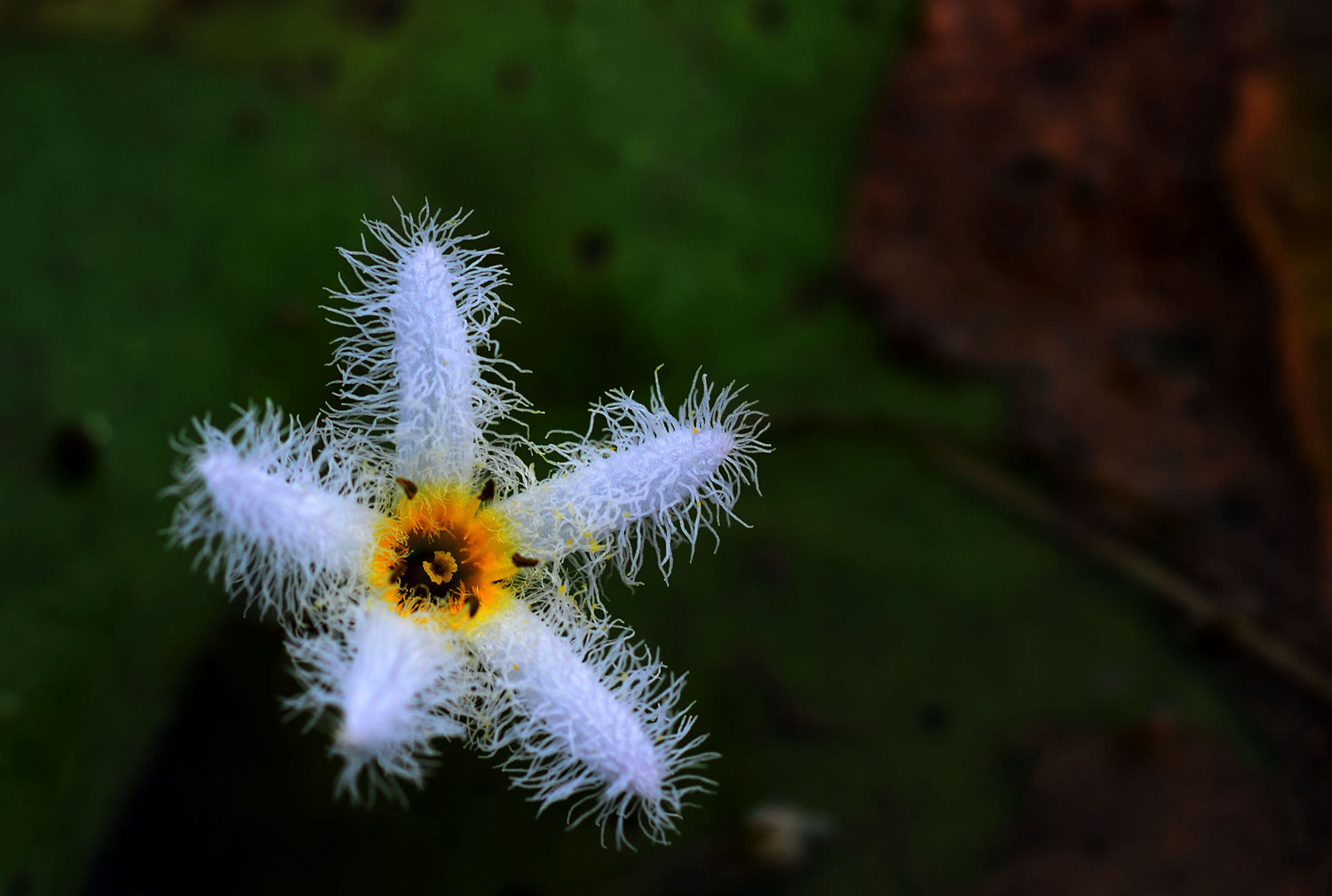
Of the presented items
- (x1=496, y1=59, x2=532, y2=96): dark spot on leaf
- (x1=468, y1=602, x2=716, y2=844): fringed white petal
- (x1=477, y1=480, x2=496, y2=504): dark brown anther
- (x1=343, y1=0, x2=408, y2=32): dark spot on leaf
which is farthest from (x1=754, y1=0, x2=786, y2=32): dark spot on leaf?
(x1=468, y1=602, x2=716, y2=844): fringed white petal

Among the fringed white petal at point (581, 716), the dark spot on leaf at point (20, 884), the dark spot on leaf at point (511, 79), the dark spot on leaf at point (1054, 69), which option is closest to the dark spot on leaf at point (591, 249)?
the dark spot on leaf at point (511, 79)

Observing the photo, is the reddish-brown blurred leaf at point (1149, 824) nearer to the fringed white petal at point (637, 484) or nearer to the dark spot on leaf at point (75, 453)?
the fringed white petal at point (637, 484)

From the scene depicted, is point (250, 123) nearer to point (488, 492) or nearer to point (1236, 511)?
Answer: point (488, 492)

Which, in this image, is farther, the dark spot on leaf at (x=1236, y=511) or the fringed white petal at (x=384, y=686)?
the dark spot on leaf at (x=1236, y=511)

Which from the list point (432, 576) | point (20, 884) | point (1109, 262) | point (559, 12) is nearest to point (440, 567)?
point (432, 576)

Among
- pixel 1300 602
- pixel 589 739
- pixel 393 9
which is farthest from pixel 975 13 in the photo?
pixel 589 739

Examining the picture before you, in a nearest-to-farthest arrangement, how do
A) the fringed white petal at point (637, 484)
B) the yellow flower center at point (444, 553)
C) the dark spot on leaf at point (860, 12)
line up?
the fringed white petal at point (637, 484) → the yellow flower center at point (444, 553) → the dark spot on leaf at point (860, 12)

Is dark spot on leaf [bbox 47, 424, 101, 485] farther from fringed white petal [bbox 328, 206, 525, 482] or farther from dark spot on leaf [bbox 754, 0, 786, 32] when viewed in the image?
dark spot on leaf [bbox 754, 0, 786, 32]
